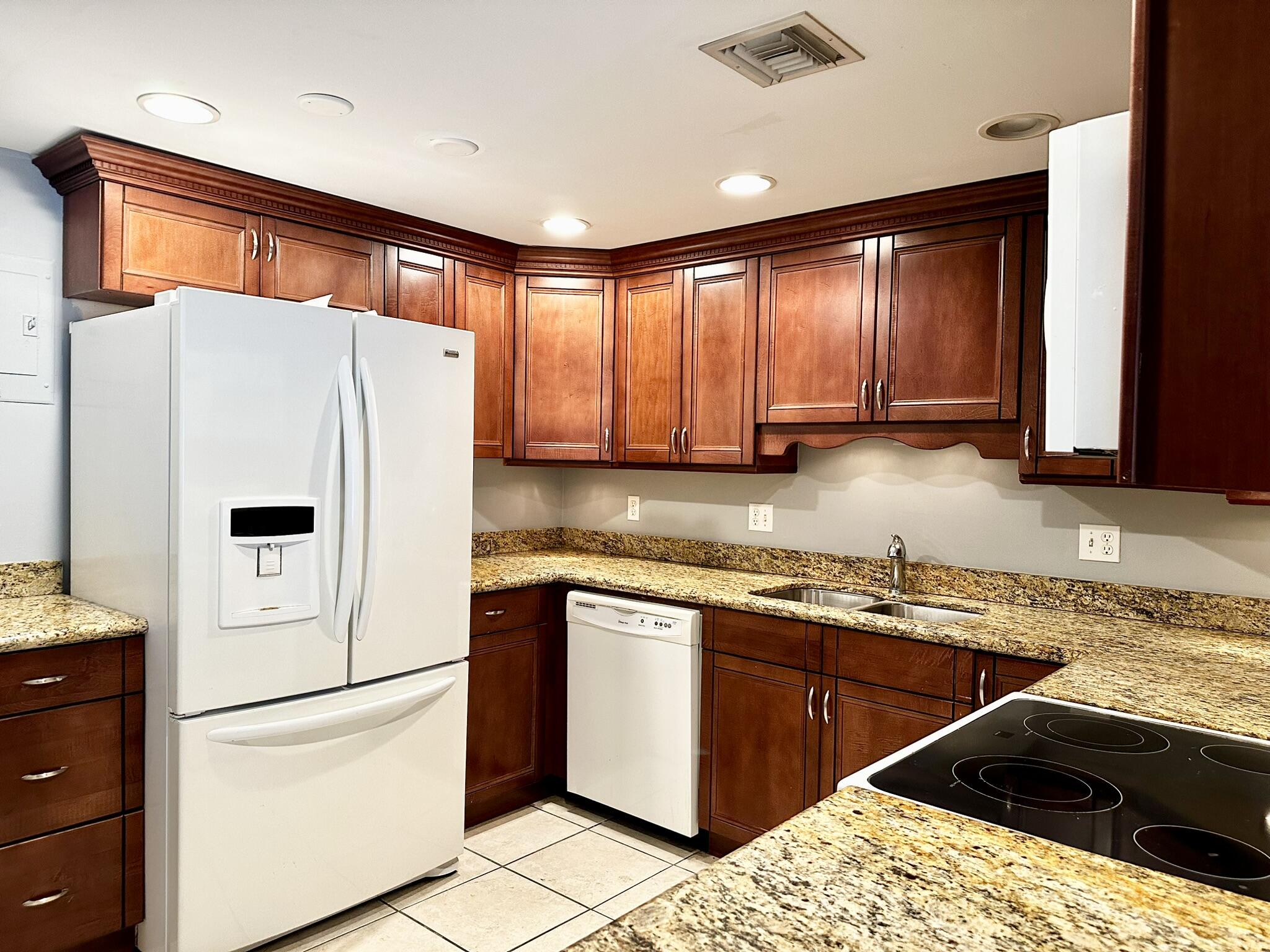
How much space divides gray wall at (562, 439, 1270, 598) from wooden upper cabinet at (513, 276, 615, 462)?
0.45 meters

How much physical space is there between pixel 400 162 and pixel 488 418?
3.87 feet

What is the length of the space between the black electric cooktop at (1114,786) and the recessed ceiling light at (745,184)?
1.84 meters

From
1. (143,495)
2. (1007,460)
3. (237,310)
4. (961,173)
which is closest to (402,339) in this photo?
(237,310)

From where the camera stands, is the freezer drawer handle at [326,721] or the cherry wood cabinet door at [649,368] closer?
the freezer drawer handle at [326,721]

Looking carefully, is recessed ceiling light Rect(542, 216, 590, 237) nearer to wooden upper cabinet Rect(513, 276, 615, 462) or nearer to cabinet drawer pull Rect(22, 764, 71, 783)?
wooden upper cabinet Rect(513, 276, 615, 462)

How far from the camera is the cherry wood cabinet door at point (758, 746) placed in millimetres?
2701

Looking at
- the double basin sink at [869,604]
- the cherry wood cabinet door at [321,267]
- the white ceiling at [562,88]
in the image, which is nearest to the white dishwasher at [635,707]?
the double basin sink at [869,604]

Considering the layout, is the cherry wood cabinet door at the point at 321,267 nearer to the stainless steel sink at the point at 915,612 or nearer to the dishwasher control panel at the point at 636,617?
the dishwasher control panel at the point at 636,617

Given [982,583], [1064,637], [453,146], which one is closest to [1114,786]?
[1064,637]

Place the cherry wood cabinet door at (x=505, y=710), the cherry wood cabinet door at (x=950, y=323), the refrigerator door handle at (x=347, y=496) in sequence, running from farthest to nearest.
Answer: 1. the cherry wood cabinet door at (x=505, y=710)
2. the cherry wood cabinet door at (x=950, y=323)
3. the refrigerator door handle at (x=347, y=496)

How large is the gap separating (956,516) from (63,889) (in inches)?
114

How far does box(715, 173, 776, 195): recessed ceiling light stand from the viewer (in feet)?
8.88

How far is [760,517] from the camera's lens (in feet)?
11.7

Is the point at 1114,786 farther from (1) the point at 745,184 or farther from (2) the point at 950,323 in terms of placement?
(1) the point at 745,184
